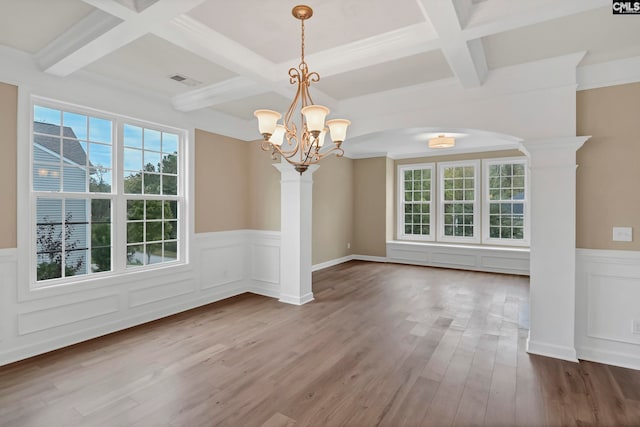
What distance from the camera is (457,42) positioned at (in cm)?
240

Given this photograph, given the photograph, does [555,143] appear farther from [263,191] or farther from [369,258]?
[369,258]

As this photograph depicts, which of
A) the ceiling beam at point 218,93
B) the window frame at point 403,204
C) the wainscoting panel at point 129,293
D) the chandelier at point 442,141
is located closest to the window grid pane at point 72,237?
the wainscoting panel at point 129,293

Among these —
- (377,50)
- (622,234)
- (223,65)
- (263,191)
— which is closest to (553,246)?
(622,234)

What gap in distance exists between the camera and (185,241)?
438cm

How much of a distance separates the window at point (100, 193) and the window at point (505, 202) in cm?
636

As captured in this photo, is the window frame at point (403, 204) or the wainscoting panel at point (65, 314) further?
the window frame at point (403, 204)

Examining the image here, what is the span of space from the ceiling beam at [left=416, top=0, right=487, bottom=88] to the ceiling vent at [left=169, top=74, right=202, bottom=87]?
8.23 ft

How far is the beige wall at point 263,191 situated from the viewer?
4.91 metres

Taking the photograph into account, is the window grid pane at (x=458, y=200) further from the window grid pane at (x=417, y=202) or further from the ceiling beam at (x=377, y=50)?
the ceiling beam at (x=377, y=50)

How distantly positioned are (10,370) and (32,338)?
32cm

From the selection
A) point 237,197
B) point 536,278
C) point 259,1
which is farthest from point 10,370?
point 536,278

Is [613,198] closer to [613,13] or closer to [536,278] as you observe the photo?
[536,278]

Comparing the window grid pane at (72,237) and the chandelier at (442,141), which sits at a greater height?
the chandelier at (442,141)

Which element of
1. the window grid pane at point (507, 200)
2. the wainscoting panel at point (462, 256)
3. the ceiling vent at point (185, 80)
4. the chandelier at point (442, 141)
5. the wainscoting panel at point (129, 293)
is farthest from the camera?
the window grid pane at point (507, 200)
